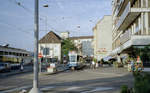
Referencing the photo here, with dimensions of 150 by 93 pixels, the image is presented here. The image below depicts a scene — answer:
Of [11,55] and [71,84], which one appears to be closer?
[71,84]

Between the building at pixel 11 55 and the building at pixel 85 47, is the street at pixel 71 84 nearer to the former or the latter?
the building at pixel 11 55

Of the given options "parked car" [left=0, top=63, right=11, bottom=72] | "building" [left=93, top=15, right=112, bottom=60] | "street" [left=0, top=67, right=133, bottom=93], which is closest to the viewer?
A: "street" [left=0, top=67, right=133, bottom=93]

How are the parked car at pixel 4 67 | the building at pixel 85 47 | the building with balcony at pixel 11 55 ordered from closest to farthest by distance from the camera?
the parked car at pixel 4 67 → the building with balcony at pixel 11 55 → the building at pixel 85 47

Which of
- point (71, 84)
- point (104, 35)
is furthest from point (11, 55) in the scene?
point (104, 35)

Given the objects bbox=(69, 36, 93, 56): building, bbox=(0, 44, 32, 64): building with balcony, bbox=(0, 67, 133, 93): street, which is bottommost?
bbox=(0, 67, 133, 93): street

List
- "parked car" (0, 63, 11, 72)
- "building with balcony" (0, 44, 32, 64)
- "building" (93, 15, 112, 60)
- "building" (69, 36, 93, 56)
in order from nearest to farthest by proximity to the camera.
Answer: "parked car" (0, 63, 11, 72) < "building with balcony" (0, 44, 32, 64) < "building" (93, 15, 112, 60) < "building" (69, 36, 93, 56)

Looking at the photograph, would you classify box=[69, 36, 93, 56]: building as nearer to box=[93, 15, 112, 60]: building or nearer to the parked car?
box=[93, 15, 112, 60]: building

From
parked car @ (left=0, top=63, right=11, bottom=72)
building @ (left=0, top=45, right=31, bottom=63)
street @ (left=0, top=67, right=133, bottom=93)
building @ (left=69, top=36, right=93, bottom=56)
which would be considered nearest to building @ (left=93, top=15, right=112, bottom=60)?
building @ (left=69, top=36, right=93, bottom=56)

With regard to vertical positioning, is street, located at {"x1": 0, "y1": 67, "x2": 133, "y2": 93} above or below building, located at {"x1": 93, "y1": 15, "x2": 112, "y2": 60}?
below

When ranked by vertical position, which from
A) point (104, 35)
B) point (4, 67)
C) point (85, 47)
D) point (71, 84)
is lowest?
point (71, 84)

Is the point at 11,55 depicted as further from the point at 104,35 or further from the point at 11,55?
the point at 104,35

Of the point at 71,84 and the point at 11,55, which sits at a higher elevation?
the point at 11,55

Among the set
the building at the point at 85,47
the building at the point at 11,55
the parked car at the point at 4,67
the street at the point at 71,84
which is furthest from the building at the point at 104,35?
the street at the point at 71,84

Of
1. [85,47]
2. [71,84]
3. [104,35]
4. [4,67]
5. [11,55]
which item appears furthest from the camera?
[85,47]
